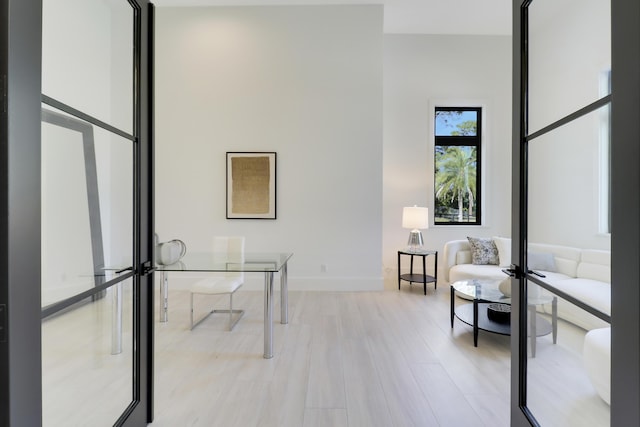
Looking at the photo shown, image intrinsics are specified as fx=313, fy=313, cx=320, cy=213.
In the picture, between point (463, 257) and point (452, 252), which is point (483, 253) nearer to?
point (463, 257)

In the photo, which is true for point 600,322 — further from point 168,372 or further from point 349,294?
point 349,294

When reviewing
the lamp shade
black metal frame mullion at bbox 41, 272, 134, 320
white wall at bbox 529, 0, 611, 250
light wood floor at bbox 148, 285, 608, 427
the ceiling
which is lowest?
light wood floor at bbox 148, 285, 608, 427

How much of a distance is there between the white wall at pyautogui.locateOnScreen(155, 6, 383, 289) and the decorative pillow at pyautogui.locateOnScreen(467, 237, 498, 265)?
4.17 feet

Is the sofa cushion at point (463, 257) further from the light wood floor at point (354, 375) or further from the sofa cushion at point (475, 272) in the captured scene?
the light wood floor at point (354, 375)

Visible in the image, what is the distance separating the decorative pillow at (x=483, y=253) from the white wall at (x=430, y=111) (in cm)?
110

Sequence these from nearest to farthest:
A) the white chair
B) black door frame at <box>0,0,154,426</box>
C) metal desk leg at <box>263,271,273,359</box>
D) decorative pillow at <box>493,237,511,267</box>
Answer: black door frame at <box>0,0,154,426</box> → metal desk leg at <box>263,271,273,359</box> → the white chair → decorative pillow at <box>493,237,511,267</box>

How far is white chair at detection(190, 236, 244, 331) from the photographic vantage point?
2988mm

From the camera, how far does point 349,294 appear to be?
4289 millimetres

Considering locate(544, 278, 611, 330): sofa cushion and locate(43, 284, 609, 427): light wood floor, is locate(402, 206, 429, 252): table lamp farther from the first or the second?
locate(544, 278, 611, 330): sofa cushion

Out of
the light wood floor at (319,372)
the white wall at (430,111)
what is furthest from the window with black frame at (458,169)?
the light wood floor at (319,372)

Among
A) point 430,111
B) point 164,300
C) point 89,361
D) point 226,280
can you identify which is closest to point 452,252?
point 430,111

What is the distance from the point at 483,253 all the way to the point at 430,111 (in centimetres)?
255

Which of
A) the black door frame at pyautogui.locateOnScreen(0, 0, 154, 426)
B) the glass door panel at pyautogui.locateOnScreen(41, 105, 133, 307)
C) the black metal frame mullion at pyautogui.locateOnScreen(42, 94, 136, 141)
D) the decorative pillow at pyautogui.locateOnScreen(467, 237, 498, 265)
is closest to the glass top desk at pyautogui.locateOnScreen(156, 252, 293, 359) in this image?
the glass door panel at pyautogui.locateOnScreen(41, 105, 133, 307)

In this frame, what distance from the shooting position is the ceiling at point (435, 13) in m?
4.41
